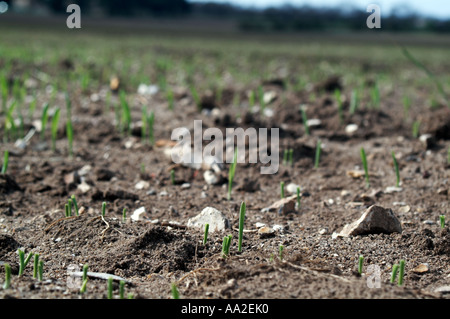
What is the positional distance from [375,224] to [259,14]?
30.8 meters

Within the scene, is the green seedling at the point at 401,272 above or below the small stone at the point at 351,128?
below

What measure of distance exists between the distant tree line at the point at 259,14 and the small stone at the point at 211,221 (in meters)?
20.4

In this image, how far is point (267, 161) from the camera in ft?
9.42

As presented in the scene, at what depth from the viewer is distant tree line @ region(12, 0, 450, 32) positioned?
79.3 ft

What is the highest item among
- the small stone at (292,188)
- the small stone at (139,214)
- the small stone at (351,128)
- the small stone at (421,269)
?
the small stone at (351,128)

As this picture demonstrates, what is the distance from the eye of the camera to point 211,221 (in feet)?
6.70

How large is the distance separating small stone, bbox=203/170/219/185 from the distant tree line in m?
19.8

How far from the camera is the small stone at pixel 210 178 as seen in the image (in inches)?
104

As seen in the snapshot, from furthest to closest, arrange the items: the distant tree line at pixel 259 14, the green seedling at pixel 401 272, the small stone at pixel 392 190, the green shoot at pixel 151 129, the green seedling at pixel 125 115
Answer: the distant tree line at pixel 259 14, the green seedling at pixel 125 115, the green shoot at pixel 151 129, the small stone at pixel 392 190, the green seedling at pixel 401 272

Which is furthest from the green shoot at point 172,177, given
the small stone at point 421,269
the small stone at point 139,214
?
the small stone at point 421,269

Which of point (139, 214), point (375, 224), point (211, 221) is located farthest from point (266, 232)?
point (139, 214)

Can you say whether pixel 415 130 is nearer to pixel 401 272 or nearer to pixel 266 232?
pixel 266 232

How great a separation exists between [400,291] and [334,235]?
0.55 metres

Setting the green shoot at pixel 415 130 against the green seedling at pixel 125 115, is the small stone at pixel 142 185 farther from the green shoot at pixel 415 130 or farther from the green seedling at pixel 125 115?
the green shoot at pixel 415 130
